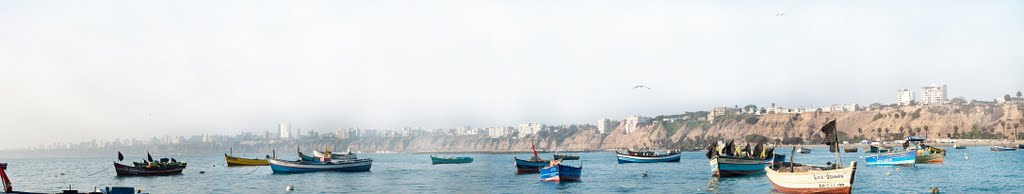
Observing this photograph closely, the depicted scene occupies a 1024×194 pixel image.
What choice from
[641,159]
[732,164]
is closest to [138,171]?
[732,164]

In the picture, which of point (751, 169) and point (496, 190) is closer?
point (496, 190)

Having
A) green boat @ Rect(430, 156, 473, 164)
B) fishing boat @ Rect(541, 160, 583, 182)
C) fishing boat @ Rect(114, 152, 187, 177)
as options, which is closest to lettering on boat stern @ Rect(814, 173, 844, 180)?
fishing boat @ Rect(541, 160, 583, 182)

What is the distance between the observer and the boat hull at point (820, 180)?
143 ft

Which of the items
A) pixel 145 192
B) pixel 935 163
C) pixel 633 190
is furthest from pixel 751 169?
pixel 145 192

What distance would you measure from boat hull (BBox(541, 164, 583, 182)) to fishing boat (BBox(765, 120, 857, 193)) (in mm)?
19254

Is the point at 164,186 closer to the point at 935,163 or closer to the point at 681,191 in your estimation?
the point at 681,191

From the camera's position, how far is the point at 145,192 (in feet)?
214

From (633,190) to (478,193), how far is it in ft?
34.7

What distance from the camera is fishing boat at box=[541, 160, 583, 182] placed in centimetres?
6506

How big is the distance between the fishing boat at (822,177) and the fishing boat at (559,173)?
1920cm

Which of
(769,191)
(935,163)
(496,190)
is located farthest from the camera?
(935,163)

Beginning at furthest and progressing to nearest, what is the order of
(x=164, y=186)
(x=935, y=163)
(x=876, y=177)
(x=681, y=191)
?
(x=935, y=163), (x=164, y=186), (x=876, y=177), (x=681, y=191)

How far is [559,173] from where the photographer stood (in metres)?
65.0

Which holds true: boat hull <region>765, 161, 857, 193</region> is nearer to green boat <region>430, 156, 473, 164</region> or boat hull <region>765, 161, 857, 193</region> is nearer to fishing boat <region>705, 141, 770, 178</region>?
fishing boat <region>705, 141, 770, 178</region>
